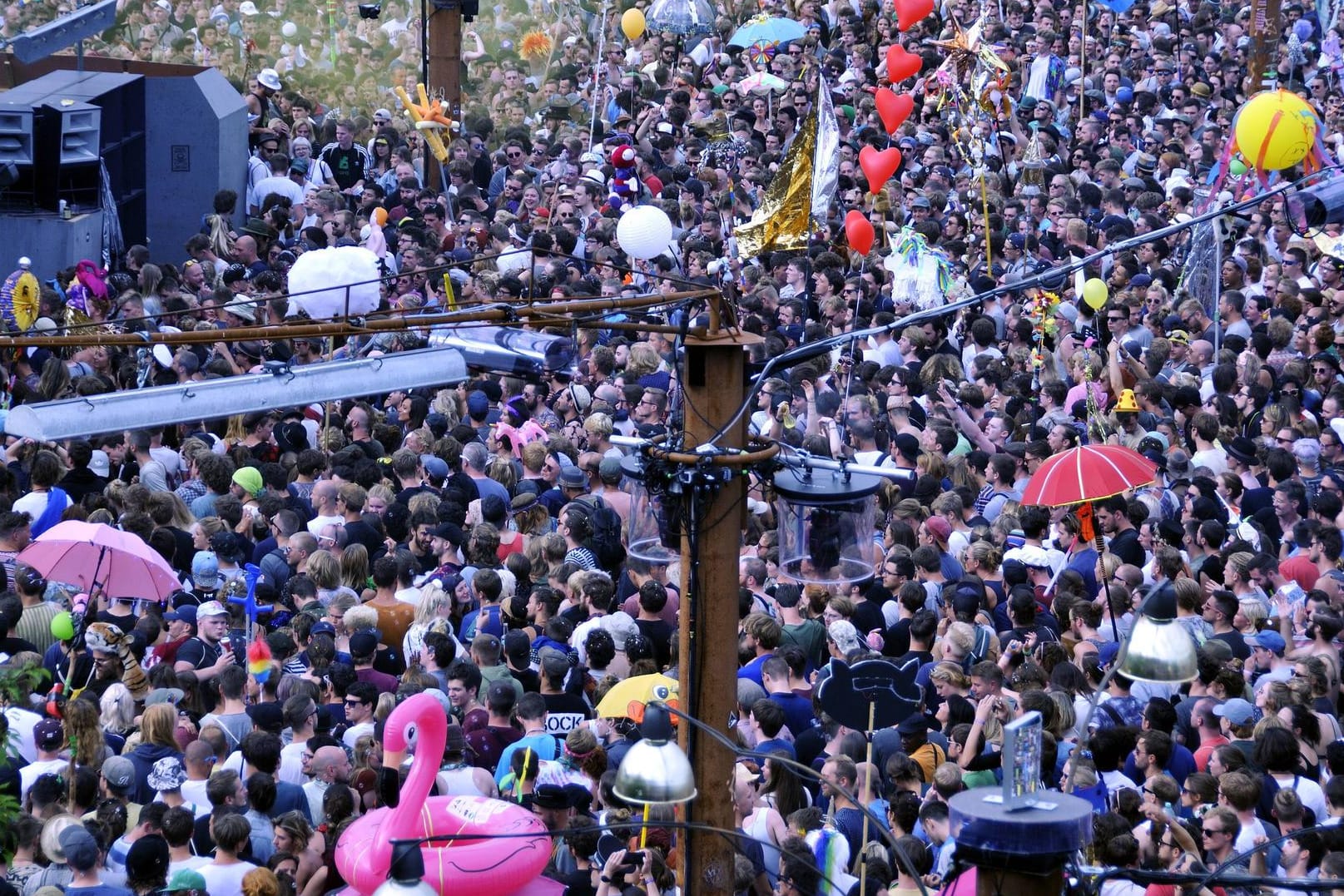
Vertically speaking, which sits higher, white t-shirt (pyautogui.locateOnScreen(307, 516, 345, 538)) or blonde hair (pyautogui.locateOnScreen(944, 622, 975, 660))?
white t-shirt (pyautogui.locateOnScreen(307, 516, 345, 538))

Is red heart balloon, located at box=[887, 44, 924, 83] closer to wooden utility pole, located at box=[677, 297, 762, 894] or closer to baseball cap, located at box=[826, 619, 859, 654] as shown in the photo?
baseball cap, located at box=[826, 619, 859, 654]

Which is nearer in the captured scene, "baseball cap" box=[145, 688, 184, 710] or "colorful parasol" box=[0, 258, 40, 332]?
"baseball cap" box=[145, 688, 184, 710]

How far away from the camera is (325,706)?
908 cm

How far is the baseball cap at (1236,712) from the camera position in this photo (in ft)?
28.8

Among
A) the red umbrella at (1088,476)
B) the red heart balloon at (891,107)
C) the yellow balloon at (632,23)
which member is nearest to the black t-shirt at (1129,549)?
the red umbrella at (1088,476)

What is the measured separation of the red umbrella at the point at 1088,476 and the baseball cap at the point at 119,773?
16.1ft

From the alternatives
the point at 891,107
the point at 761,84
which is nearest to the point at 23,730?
the point at 891,107

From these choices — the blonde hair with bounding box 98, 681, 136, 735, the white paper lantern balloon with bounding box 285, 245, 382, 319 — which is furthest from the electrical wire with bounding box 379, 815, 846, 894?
the white paper lantern balloon with bounding box 285, 245, 382, 319

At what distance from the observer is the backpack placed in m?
11.4

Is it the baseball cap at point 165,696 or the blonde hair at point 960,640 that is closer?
the baseball cap at point 165,696

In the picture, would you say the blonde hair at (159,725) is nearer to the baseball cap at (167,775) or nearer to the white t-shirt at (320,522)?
the baseball cap at (167,775)

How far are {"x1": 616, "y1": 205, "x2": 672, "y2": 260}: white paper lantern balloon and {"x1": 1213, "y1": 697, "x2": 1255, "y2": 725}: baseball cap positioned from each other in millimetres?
5620

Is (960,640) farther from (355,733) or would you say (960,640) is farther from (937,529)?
(355,733)

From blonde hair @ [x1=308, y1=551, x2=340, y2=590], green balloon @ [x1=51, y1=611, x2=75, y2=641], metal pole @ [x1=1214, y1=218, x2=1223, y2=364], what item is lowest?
green balloon @ [x1=51, y1=611, x2=75, y2=641]
